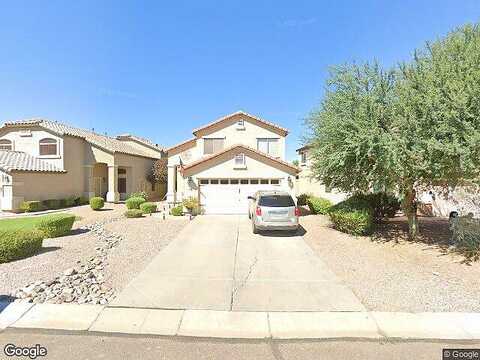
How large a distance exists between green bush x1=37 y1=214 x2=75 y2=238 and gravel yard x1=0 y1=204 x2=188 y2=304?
1.16 ft

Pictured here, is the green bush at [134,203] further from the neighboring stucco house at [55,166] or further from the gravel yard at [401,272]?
the gravel yard at [401,272]

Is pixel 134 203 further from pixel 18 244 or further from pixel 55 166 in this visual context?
pixel 18 244

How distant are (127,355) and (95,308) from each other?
1726 millimetres

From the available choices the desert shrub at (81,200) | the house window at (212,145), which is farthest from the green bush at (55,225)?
the desert shrub at (81,200)

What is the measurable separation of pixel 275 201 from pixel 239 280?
5.12m

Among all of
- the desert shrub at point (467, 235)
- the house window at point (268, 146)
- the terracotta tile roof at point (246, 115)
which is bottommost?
the desert shrub at point (467, 235)

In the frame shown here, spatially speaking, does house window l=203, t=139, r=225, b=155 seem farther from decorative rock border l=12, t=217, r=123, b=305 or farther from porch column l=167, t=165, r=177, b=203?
decorative rock border l=12, t=217, r=123, b=305

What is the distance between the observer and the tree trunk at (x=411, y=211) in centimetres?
1005

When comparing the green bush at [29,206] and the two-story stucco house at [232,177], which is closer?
the two-story stucco house at [232,177]

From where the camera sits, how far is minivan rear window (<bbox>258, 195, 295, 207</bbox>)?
11.0 metres

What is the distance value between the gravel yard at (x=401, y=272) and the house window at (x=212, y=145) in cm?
1383

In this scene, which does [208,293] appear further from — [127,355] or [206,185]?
[206,185]

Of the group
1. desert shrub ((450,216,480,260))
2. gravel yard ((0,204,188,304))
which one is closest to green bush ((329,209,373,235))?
desert shrub ((450,216,480,260))

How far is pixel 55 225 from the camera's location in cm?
1045
